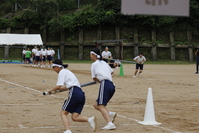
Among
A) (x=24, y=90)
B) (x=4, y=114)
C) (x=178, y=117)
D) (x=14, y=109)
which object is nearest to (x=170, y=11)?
(x=178, y=117)

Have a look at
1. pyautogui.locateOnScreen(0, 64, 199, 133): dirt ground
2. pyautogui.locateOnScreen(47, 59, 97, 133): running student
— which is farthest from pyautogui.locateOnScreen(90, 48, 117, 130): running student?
pyautogui.locateOnScreen(47, 59, 97, 133): running student

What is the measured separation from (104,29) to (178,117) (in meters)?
47.0

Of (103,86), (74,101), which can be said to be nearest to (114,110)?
(103,86)

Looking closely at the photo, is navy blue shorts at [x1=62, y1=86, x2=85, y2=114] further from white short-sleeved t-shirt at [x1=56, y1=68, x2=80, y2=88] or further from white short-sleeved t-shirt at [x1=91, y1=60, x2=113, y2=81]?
white short-sleeved t-shirt at [x1=91, y1=60, x2=113, y2=81]

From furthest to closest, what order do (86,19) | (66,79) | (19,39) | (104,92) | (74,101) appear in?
(86,19) → (19,39) → (104,92) → (66,79) → (74,101)

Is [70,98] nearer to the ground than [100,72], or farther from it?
nearer to the ground

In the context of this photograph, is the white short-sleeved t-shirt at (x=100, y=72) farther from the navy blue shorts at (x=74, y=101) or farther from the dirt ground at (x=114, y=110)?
the dirt ground at (x=114, y=110)

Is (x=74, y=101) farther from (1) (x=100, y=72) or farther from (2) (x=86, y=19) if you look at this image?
(2) (x=86, y=19)

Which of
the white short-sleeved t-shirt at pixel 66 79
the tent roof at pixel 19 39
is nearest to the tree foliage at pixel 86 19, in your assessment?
the tent roof at pixel 19 39

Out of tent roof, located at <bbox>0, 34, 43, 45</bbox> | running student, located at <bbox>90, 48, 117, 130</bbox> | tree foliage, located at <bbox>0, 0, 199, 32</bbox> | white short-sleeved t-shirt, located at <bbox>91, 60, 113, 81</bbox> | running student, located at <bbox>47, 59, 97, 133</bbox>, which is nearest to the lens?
running student, located at <bbox>47, 59, 97, 133</bbox>

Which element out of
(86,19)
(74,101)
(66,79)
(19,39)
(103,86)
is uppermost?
(86,19)

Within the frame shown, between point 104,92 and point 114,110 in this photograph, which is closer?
point 104,92

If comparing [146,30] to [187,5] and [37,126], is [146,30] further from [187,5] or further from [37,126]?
[187,5]

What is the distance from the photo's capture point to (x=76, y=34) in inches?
2231
